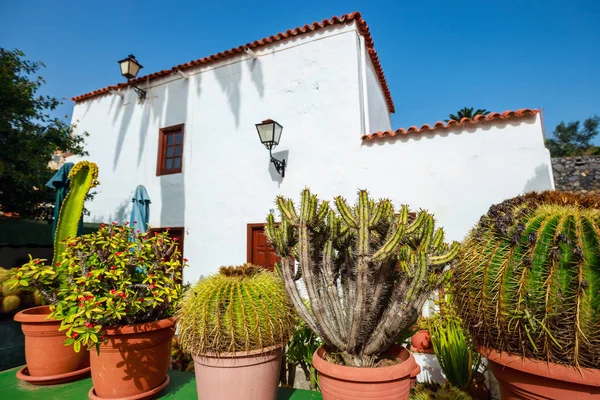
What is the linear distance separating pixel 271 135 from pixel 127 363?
464cm

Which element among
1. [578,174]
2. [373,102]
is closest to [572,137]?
[578,174]

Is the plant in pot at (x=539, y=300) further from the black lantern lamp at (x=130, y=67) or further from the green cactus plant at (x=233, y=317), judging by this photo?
the black lantern lamp at (x=130, y=67)

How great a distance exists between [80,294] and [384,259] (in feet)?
8.49

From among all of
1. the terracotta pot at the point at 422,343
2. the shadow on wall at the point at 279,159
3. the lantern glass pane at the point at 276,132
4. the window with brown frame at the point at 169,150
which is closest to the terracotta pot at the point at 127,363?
the terracotta pot at the point at 422,343

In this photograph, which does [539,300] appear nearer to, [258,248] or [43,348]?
[43,348]

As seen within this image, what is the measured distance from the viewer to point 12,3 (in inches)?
256

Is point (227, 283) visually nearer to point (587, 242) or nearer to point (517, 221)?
point (517, 221)

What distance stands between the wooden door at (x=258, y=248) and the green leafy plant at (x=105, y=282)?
3.08 m

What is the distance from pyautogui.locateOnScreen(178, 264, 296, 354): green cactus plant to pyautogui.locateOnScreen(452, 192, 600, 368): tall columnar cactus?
4.85 ft

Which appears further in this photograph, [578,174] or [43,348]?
[578,174]

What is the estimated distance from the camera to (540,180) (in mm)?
4691

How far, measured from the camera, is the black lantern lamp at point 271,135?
20.6 feet

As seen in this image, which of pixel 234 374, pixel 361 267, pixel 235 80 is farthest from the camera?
pixel 235 80

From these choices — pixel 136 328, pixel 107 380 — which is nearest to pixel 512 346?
pixel 136 328
